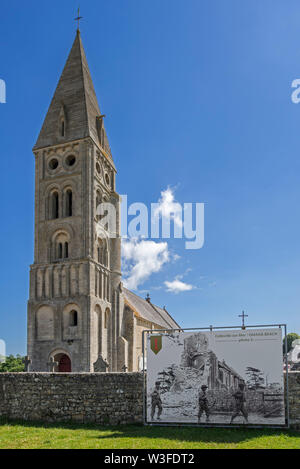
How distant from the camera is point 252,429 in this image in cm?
1248

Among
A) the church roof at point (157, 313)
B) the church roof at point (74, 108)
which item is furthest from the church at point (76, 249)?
the church roof at point (157, 313)

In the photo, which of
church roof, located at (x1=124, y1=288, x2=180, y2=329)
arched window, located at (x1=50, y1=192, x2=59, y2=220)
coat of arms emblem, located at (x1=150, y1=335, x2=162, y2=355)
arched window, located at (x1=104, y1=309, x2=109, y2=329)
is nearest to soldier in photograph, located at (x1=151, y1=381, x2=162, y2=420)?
coat of arms emblem, located at (x1=150, y1=335, x2=162, y2=355)

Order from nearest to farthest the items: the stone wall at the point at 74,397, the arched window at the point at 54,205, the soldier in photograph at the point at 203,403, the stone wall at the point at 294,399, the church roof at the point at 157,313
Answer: the stone wall at the point at 294,399 < the soldier in photograph at the point at 203,403 < the stone wall at the point at 74,397 < the arched window at the point at 54,205 < the church roof at the point at 157,313

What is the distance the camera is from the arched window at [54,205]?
4177 centimetres

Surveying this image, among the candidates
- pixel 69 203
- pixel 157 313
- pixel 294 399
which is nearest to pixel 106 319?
pixel 69 203

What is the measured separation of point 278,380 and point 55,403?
770 centimetres

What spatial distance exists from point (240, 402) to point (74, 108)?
121 ft

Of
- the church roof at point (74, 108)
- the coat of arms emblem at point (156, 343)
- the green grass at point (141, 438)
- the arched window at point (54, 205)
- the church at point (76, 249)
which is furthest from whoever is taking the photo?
the church roof at point (74, 108)

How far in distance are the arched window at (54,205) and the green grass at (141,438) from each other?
1163 inches

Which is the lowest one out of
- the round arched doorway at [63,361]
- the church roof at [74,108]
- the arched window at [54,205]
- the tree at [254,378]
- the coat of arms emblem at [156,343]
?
the round arched doorway at [63,361]

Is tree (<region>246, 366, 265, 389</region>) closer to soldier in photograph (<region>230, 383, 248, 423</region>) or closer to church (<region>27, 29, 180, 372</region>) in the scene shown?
soldier in photograph (<region>230, 383, 248, 423</region>)

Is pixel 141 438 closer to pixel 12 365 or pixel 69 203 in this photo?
pixel 69 203

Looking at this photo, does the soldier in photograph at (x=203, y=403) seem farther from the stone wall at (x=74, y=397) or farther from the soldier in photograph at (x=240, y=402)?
the stone wall at (x=74, y=397)

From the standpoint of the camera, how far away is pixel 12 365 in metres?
56.6
